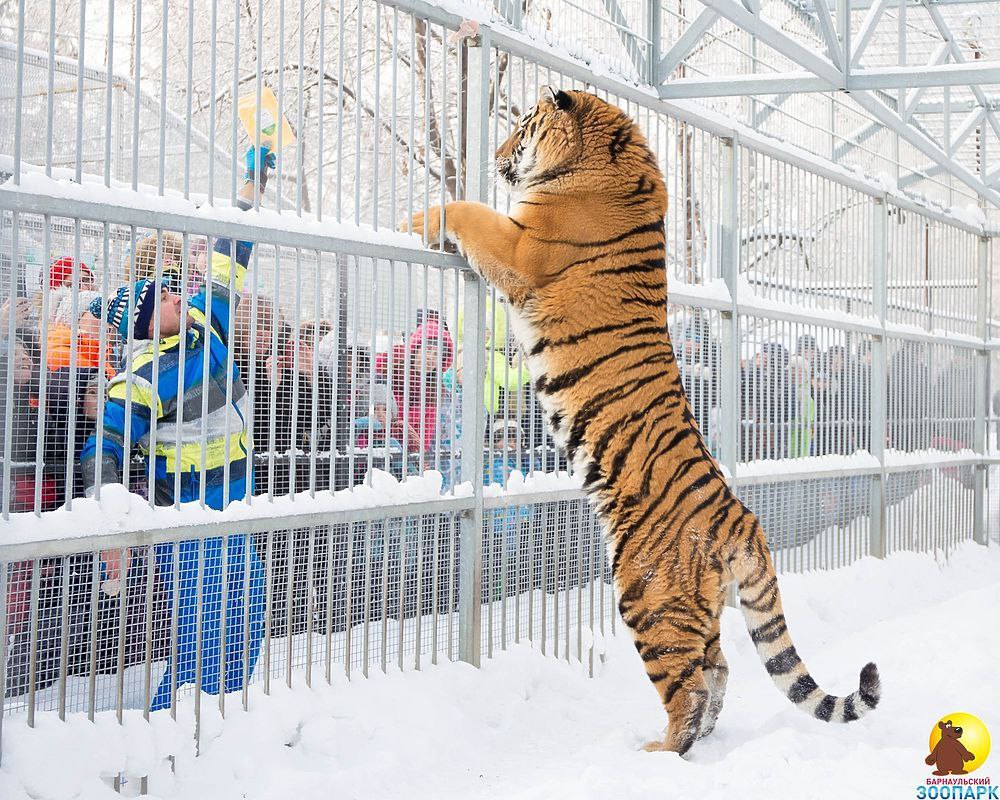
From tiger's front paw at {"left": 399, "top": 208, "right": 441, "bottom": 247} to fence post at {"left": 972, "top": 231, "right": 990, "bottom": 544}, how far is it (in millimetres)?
7707

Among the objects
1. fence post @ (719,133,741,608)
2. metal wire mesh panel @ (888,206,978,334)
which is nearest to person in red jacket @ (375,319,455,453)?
fence post @ (719,133,741,608)

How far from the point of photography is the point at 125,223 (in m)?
3.36

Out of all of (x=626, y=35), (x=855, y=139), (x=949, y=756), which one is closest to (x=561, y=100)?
(x=626, y=35)

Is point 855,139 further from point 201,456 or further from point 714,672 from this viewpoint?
point 201,456

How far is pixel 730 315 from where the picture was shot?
6.56 m

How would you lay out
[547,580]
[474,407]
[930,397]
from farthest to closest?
[930,397] < [547,580] < [474,407]

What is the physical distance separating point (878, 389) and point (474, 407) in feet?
16.1

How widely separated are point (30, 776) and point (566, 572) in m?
2.78

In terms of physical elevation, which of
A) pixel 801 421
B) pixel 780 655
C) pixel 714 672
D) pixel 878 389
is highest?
pixel 878 389

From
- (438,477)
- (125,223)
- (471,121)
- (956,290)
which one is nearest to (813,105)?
(956,290)

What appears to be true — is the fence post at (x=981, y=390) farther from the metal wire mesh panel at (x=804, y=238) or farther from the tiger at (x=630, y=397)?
the tiger at (x=630, y=397)

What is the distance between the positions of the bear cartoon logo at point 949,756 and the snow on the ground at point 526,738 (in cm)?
7

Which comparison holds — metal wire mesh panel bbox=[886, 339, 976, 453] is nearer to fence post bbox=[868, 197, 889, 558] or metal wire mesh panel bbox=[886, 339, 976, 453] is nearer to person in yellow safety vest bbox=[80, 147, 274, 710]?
fence post bbox=[868, 197, 889, 558]

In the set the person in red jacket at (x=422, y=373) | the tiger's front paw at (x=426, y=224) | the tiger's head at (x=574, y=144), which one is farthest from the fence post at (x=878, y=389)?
the tiger's front paw at (x=426, y=224)
